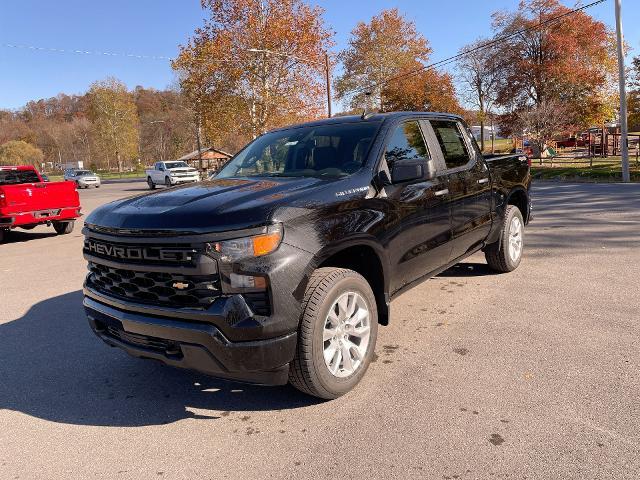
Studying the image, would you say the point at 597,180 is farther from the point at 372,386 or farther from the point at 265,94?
the point at 265,94

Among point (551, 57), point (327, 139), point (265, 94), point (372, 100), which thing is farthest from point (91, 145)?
point (327, 139)

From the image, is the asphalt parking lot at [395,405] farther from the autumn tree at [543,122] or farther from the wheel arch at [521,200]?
the autumn tree at [543,122]

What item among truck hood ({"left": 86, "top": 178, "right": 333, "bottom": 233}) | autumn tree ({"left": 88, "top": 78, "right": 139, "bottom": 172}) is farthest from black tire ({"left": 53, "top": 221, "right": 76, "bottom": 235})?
autumn tree ({"left": 88, "top": 78, "right": 139, "bottom": 172})

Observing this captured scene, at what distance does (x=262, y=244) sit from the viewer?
271 centimetres

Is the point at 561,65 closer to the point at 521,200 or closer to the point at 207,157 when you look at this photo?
the point at 521,200

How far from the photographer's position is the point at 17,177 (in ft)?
39.1

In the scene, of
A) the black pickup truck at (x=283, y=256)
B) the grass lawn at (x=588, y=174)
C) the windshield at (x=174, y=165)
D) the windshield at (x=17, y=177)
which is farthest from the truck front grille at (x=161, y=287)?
the windshield at (x=174, y=165)

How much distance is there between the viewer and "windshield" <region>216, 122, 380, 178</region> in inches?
148

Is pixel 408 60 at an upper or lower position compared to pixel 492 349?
upper

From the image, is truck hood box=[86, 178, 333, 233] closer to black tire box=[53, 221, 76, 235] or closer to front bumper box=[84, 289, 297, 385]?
front bumper box=[84, 289, 297, 385]

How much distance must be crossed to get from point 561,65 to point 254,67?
20.4 m

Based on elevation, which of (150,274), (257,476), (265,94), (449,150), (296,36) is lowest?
(257,476)

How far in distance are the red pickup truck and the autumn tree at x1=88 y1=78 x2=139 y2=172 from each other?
217 ft

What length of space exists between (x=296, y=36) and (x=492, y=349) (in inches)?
1264
